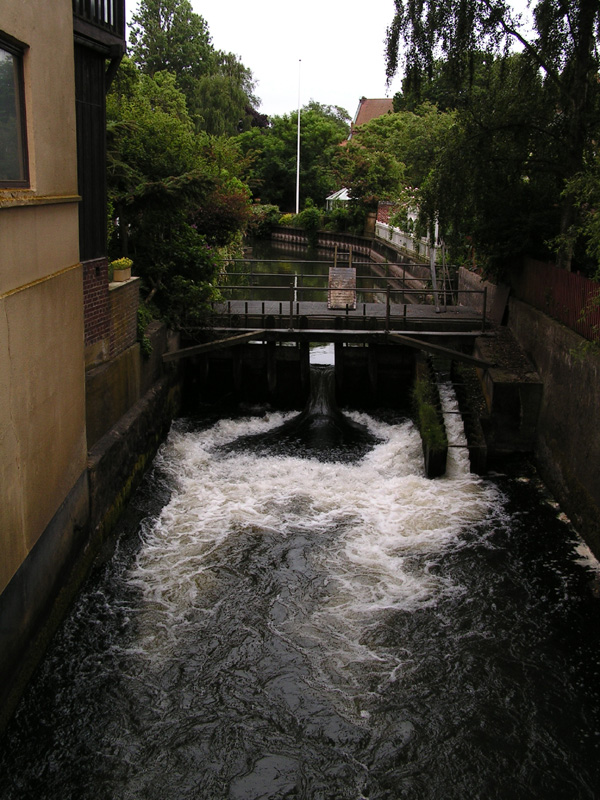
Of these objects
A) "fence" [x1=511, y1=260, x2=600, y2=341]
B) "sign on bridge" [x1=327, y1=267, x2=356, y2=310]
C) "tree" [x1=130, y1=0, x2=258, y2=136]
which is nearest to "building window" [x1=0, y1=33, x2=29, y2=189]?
"fence" [x1=511, y1=260, x2=600, y2=341]

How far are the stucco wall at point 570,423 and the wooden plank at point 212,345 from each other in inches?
236

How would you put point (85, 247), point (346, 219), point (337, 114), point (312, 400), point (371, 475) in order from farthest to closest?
point (337, 114)
point (346, 219)
point (312, 400)
point (371, 475)
point (85, 247)

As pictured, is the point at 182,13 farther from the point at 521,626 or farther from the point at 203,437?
the point at 521,626

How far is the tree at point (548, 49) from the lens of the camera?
543 inches

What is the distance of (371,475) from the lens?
13047 mm

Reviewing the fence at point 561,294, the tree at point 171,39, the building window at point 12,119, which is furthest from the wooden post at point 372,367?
the tree at point 171,39

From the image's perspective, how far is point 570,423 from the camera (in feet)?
37.2

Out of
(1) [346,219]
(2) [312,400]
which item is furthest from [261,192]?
(2) [312,400]

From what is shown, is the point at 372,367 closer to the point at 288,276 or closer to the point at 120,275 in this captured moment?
the point at 288,276

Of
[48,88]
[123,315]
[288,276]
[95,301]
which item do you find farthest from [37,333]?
[288,276]

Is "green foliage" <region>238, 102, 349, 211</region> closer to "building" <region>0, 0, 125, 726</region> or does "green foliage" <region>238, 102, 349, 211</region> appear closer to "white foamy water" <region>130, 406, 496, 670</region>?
"white foamy water" <region>130, 406, 496, 670</region>

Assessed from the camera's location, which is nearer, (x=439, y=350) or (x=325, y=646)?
(x=325, y=646)

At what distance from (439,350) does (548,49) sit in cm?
619

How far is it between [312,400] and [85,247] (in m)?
8.30
